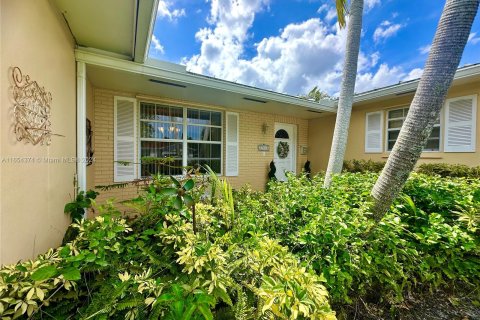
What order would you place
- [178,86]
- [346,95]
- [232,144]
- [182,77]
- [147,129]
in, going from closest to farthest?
1. [346,95]
2. [182,77]
3. [178,86]
4. [147,129]
5. [232,144]

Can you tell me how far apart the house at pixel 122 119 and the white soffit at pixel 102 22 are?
13 millimetres

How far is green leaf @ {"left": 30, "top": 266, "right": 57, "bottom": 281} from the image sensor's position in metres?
0.87

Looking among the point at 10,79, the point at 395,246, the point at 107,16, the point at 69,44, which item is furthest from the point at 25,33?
the point at 395,246

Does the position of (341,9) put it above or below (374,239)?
above

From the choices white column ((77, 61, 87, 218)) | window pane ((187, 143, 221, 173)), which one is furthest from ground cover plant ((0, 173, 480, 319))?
window pane ((187, 143, 221, 173))

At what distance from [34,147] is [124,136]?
3.06m

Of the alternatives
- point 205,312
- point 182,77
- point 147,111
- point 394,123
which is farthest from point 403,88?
point 147,111

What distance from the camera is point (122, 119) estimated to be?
172 inches

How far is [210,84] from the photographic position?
404cm

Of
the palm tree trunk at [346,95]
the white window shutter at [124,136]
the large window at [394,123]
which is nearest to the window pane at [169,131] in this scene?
the white window shutter at [124,136]

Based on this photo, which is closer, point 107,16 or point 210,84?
point 107,16

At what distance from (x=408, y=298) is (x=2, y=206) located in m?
3.29

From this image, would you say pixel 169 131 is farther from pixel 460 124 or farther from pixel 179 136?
pixel 460 124

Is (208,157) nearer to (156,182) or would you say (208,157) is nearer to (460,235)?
(156,182)
